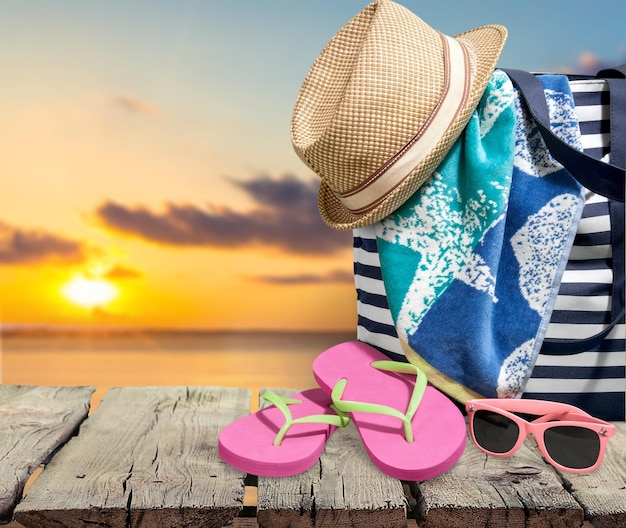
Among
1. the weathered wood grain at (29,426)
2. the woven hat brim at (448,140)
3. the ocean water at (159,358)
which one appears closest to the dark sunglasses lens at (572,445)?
the woven hat brim at (448,140)

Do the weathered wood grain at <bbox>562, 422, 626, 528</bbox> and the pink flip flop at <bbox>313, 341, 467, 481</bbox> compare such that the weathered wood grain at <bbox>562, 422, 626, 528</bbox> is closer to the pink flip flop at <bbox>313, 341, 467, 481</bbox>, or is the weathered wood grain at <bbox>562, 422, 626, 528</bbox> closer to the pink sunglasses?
the pink sunglasses

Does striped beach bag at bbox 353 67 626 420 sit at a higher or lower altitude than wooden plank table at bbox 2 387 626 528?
higher

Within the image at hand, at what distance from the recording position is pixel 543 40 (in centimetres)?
251

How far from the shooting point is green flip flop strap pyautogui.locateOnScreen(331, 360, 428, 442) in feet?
3.47

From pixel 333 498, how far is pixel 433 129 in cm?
60

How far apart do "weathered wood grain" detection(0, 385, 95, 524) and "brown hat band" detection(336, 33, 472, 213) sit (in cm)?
68

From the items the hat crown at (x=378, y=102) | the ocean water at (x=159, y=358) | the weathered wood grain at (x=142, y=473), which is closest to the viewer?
the weathered wood grain at (x=142, y=473)

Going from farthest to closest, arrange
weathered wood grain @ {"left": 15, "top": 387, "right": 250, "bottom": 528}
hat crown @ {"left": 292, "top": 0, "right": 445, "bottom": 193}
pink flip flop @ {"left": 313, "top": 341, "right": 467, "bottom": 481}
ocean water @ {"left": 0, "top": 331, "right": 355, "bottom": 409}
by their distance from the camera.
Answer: ocean water @ {"left": 0, "top": 331, "right": 355, "bottom": 409} < hat crown @ {"left": 292, "top": 0, "right": 445, "bottom": 193} < pink flip flop @ {"left": 313, "top": 341, "right": 467, "bottom": 481} < weathered wood grain @ {"left": 15, "top": 387, "right": 250, "bottom": 528}

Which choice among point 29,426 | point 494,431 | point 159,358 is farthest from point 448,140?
point 159,358

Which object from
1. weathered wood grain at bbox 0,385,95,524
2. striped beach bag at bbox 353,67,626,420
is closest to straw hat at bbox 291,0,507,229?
striped beach bag at bbox 353,67,626,420

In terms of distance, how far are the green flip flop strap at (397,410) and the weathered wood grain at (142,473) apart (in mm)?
199

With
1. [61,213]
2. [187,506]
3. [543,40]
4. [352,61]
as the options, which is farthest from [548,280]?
[61,213]

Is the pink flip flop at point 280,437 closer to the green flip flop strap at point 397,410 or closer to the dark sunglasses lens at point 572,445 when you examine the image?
the green flip flop strap at point 397,410

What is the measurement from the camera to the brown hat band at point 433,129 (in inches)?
44.9
